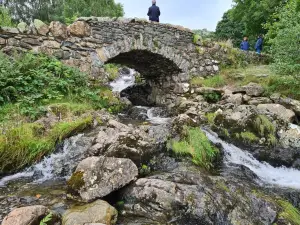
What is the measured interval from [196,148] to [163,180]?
145 centimetres

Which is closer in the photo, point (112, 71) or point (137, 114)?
point (137, 114)

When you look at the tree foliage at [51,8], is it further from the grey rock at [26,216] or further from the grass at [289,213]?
the grey rock at [26,216]

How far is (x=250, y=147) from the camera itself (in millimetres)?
5938

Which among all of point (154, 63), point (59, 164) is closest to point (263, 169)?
point (59, 164)

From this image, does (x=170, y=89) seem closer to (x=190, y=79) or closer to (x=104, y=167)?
(x=190, y=79)

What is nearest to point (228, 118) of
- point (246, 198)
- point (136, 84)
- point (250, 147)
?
point (250, 147)

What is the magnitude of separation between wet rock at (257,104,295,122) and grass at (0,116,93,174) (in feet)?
15.4

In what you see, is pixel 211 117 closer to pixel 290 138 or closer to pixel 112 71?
pixel 290 138

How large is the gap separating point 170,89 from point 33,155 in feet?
22.9

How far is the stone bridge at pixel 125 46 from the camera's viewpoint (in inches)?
289

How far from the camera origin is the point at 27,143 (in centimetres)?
445

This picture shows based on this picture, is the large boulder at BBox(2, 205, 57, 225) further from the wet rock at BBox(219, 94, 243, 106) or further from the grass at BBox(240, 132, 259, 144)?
the wet rock at BBox(219, 94, 243, 106)

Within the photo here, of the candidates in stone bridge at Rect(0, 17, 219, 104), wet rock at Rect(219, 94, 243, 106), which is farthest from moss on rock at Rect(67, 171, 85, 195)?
wet rock at Rect(219, 94, 243, 106)

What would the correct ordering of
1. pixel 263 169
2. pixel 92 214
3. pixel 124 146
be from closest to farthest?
pixel 92 214, pixel 124 146, pixel 263 169
